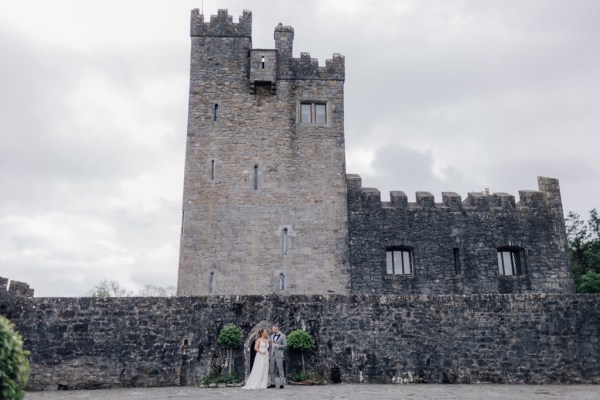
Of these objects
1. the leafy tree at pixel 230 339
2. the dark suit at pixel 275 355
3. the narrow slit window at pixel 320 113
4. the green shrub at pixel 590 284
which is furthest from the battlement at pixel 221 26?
the green shrub at pixel 590 284

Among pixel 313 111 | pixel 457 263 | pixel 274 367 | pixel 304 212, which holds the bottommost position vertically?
pixel 274 367

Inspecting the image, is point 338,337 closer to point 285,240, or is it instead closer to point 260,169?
point 285,240

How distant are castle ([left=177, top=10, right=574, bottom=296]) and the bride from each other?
915 cm

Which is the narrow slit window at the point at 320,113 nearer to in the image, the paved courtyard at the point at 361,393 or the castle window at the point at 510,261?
the castle window at the point at 510,261

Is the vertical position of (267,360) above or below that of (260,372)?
above

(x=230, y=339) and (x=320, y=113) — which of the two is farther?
(x=320, y=113)

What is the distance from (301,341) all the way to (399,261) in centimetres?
1080

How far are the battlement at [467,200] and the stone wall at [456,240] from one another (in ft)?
0.15

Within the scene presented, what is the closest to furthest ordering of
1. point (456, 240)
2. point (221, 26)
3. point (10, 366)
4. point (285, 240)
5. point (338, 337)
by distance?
point (10, 366) → point (338, 337) → point (285, 240) → point (456, 240) → point (221, 26)

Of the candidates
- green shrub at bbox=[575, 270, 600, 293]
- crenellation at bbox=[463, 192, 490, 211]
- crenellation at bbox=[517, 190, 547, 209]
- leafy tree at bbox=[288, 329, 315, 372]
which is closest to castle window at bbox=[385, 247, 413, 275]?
crenellation at bbox=[463, 192, 490, 211]

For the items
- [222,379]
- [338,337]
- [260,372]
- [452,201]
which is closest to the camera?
[260,372]

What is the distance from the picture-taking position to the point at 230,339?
15.7 metres

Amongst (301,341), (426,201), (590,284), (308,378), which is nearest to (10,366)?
(301,341)

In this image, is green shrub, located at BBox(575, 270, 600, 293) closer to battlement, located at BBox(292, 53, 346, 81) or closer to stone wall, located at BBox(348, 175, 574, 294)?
stone wall, located at BBox(348, 175, 574, 294)
